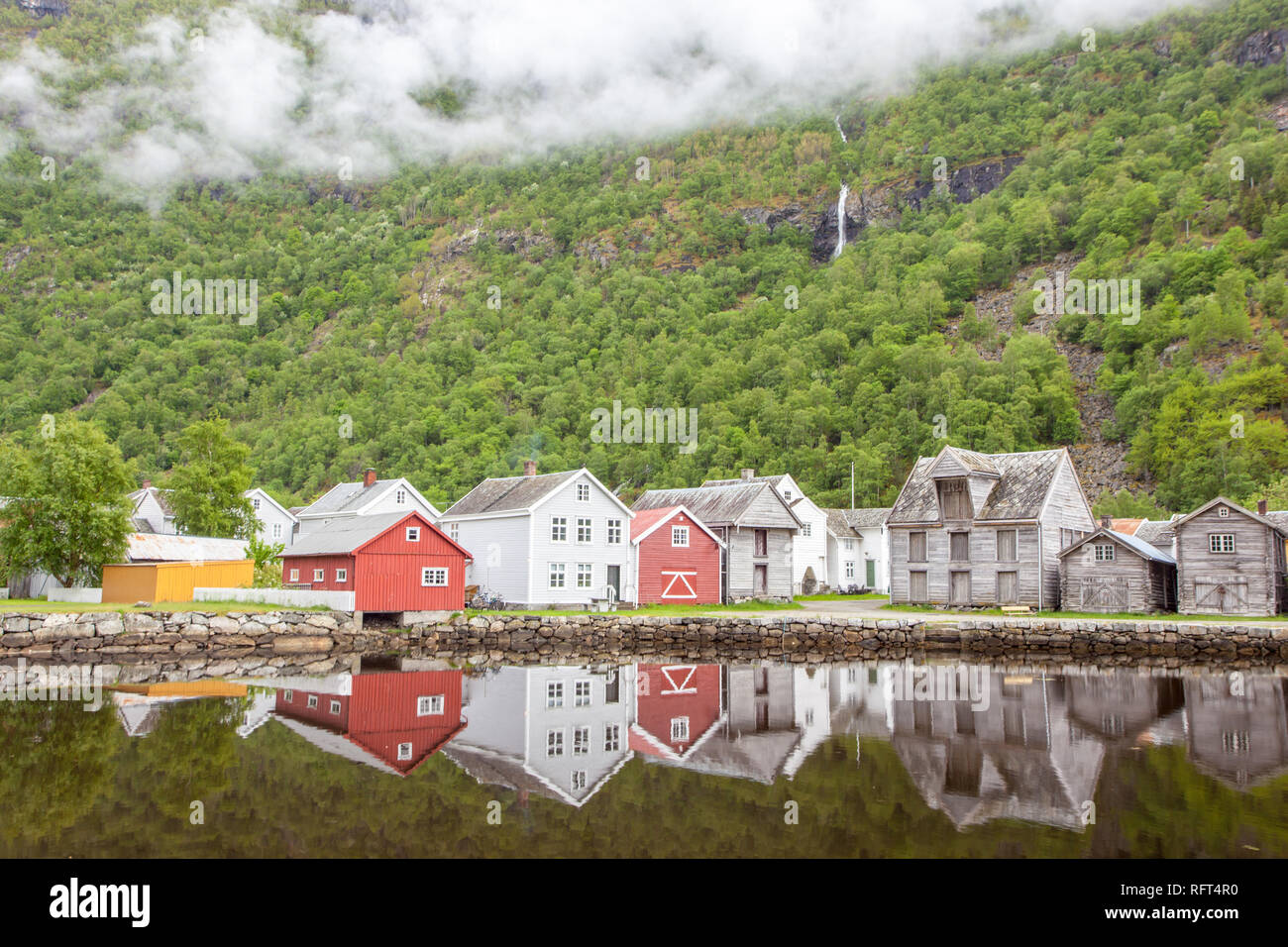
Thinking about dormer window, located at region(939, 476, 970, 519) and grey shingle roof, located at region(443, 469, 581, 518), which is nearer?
grey shingle roof, located at region(443, 469, 581, 518)

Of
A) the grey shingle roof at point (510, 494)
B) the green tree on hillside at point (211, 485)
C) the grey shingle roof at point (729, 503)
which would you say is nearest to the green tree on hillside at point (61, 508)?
the green tree on hillside at point (211, 485)

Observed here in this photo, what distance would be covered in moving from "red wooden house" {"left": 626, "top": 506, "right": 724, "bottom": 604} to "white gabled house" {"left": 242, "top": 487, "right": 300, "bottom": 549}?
3391 cm

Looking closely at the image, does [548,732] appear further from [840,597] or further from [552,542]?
[840,597]

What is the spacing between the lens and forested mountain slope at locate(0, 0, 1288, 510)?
10600 cm

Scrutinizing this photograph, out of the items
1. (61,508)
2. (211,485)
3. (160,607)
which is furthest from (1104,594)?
(211,485)

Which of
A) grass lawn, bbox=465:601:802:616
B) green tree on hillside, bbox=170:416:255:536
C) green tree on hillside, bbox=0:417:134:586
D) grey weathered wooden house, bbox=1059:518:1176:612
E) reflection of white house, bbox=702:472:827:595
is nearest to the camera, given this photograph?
green tree on hillside, bbox=0:417:134:586

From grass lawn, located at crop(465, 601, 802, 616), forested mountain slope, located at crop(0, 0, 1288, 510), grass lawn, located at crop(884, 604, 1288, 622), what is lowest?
grass lawn, located at crop(884, 604, 1288, 622)

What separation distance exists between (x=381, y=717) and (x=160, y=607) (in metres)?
21.8

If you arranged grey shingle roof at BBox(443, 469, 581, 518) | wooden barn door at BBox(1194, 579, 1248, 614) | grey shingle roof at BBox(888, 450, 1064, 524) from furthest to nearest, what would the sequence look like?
1. grey shingle roof at BBox(888, 450, 1064, 524)
2. grey shingle roof at BBox(443, 469, 581, 518)
3. wooden barn door at BBox(1194, 579, 1248, 614)

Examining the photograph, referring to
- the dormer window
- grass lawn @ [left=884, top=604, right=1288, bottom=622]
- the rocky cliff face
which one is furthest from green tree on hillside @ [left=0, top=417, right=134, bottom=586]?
the rocky cliff face

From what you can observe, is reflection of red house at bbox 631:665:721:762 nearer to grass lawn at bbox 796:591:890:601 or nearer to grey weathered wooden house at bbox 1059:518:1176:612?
grey weathered wooden house at bbox 1059:518:1176:612

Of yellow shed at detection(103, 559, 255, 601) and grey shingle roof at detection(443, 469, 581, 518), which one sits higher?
grey shingle roof at detection(443, 469, 581, 518)

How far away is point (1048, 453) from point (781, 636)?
788 inches

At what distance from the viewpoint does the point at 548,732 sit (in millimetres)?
19094
